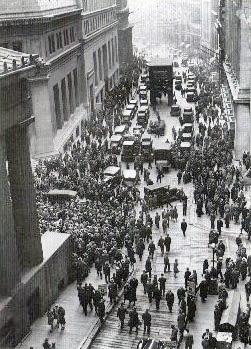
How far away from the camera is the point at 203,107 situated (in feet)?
194

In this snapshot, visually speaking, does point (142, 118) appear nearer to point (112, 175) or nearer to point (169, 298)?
point (112, 175)

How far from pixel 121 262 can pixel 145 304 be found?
7.67 feet

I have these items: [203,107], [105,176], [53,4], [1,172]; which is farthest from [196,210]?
[203,107]

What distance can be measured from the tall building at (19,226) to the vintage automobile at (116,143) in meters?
20.7

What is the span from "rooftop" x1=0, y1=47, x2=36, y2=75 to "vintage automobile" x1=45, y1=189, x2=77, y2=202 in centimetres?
1336

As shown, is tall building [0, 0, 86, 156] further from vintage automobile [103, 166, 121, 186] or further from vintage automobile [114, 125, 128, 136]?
vintage automobile [103, 166, 121, 186]

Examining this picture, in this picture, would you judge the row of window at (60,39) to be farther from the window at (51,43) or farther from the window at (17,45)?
the window at (17,45)

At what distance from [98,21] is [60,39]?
24.2 m

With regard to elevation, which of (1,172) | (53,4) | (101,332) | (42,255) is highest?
(53,4)

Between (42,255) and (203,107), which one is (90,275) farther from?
(203,107)

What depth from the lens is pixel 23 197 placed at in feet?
75.2

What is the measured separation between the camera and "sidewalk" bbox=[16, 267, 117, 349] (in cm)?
2173

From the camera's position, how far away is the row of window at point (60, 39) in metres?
46.2

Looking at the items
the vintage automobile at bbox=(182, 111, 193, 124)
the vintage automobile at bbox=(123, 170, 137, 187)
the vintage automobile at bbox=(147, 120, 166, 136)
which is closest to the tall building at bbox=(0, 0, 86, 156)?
the vintage automobile at bbox=(147, 120, 166, 136)
